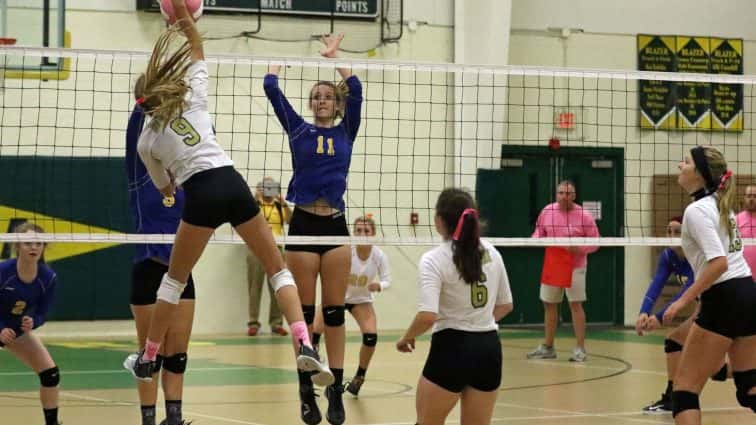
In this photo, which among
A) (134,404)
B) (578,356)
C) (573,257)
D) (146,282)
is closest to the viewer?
(146,282)

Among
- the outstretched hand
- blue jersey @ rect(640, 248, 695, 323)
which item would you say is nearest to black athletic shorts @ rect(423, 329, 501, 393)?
the outstretched hand

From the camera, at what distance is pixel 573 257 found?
576 inches

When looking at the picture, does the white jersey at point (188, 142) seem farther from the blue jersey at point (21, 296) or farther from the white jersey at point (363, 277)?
the white jersey at point (363, 277)

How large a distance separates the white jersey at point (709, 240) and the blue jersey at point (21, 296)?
174 inches

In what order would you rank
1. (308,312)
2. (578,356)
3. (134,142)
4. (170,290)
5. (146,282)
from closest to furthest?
(170,290) < (134,142) < (146,282) < (308,312) < (578,356)

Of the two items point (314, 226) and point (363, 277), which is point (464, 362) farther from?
point (363, 277)

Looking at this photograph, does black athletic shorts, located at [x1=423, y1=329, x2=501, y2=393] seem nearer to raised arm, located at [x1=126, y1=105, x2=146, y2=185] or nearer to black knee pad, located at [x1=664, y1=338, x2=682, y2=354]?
raised arm, located at [x1=126, y1=105, x2=146, y2=185]

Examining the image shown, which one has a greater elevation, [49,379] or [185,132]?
[185,132]

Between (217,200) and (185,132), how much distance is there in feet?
1.34


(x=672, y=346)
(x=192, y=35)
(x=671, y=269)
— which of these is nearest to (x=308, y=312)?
(x=192, y=35)

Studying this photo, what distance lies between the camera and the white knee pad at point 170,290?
6742mm

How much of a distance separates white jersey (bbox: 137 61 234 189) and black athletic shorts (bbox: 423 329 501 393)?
1.48 meters

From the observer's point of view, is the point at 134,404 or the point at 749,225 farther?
the point at 749,225

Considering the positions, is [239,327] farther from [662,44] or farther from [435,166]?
[662,44]
